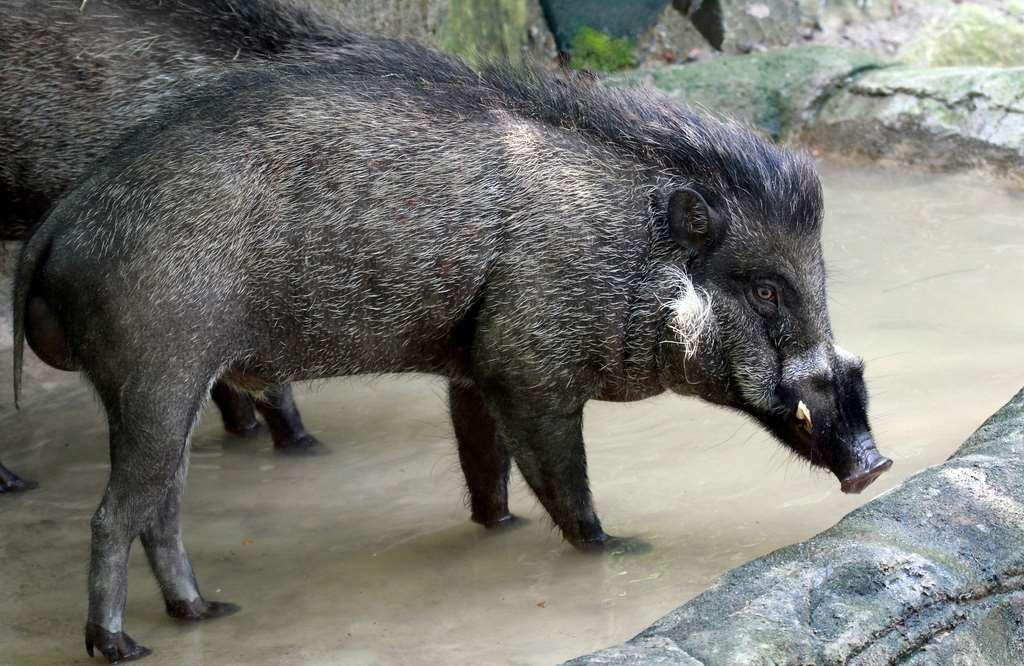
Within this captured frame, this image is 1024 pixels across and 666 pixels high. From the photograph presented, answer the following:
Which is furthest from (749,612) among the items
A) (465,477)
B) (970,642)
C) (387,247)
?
(465,477)

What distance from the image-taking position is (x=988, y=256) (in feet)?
25.3

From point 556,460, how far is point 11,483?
95.1 inches

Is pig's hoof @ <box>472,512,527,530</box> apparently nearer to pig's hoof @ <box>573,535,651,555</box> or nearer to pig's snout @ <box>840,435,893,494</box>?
pig's hoof @ <box>573,535,651,555</box>

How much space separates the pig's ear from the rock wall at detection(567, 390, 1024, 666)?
110 cm

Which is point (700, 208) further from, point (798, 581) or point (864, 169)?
point (864, 169)

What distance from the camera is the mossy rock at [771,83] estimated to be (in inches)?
379

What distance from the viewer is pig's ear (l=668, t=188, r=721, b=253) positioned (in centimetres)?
456

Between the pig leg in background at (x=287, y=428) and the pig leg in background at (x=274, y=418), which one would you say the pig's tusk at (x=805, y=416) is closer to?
the pig leg in background at (x=274, y=418)

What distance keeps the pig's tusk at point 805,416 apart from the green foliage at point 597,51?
6.63m

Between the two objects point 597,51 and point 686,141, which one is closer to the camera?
point 686,141

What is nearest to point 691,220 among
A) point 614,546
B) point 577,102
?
point 577,102

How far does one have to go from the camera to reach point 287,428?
6145mm

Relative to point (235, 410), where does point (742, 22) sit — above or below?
above

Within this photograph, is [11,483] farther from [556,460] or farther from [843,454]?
[843,454]
